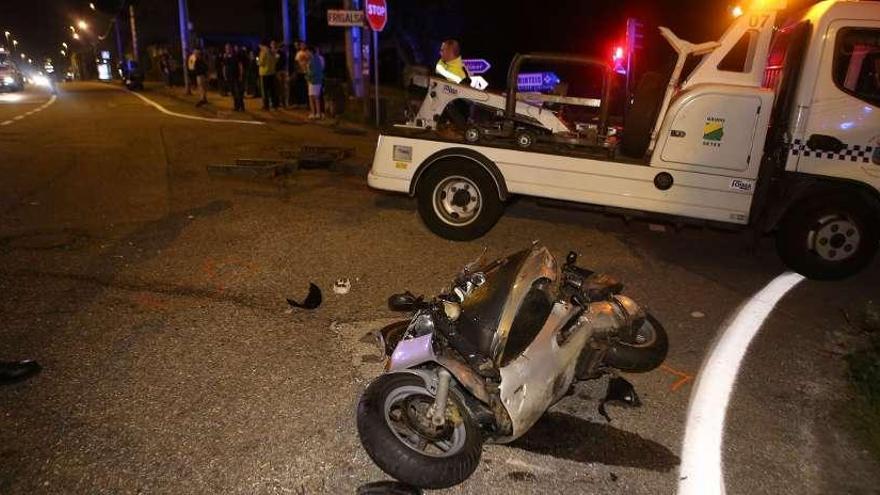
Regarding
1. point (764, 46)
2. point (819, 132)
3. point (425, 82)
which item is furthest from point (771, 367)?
point (425, 82)

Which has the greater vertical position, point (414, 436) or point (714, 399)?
point (414, 436)

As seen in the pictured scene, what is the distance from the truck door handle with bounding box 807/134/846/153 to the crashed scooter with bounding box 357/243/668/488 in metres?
3.66

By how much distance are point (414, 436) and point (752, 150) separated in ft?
13.9

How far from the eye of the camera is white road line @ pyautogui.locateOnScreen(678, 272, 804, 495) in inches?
118

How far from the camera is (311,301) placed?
4711mm

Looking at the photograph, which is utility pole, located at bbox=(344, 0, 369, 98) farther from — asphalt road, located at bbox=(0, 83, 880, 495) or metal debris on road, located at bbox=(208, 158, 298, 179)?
asphalt road, located at bbox=(0, 83, 880, 495)

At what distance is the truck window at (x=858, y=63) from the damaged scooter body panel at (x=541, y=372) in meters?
4.01

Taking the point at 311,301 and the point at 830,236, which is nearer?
the point at 311,301

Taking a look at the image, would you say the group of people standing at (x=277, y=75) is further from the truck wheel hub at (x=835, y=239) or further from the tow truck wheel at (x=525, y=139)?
the truck wheel hub at (x=835, y=239)

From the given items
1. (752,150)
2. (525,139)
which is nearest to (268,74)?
(525,139)

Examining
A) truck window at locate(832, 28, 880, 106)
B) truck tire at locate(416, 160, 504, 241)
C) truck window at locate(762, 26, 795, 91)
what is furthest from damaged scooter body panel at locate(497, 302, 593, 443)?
truck window at locate(762, 26, 795, 91)

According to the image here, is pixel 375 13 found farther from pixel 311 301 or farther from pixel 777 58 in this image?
pixel 311 301

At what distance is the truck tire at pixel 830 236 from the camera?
5.44 m

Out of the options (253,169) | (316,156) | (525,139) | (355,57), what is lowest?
(253,169)
